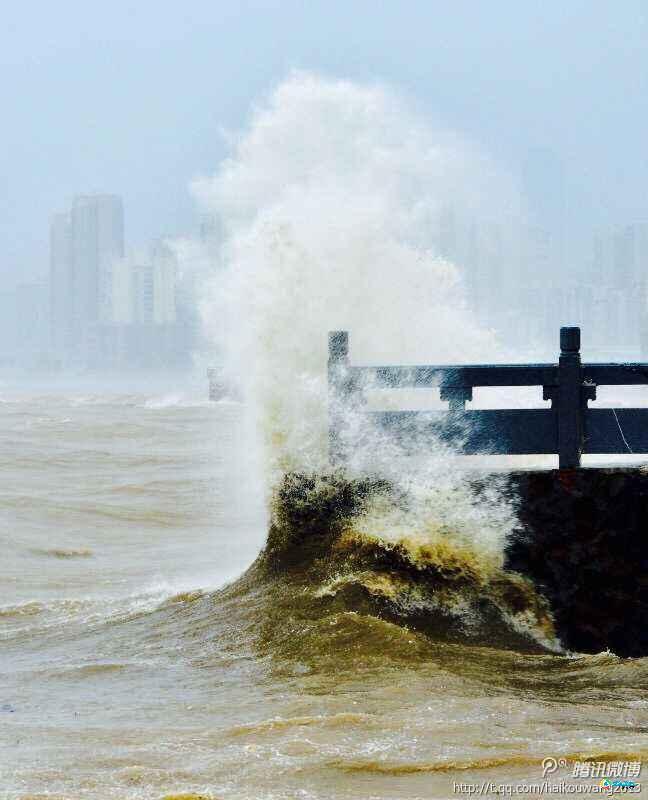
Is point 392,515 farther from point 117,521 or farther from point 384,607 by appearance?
point 117,521

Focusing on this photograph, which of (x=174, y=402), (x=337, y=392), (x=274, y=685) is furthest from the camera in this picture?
(x=174, y=402)

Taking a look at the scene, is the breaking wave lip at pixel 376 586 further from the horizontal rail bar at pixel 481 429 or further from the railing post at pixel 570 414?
the railing post at pixel 570 414

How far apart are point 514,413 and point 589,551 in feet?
3.53

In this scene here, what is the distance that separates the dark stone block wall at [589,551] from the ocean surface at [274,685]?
258 millimetres

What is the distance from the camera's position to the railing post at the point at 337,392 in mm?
8422

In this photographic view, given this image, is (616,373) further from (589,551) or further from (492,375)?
(589,551)

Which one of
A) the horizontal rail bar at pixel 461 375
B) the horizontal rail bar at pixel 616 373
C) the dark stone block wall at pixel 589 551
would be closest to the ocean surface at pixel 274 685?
the dark stone block wall at pixel 589 551

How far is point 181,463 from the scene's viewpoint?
2289 centimetres

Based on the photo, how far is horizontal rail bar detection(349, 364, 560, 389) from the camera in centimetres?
815

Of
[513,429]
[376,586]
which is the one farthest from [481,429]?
[376,586]

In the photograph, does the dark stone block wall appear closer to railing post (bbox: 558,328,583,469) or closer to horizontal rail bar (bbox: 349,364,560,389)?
railing post (bbox: 558,328,583,469)

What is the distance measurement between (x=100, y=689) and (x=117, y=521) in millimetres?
8422

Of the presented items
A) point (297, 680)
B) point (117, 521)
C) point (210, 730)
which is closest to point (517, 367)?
point (297, 680)

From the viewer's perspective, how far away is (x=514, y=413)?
8.17 metres
